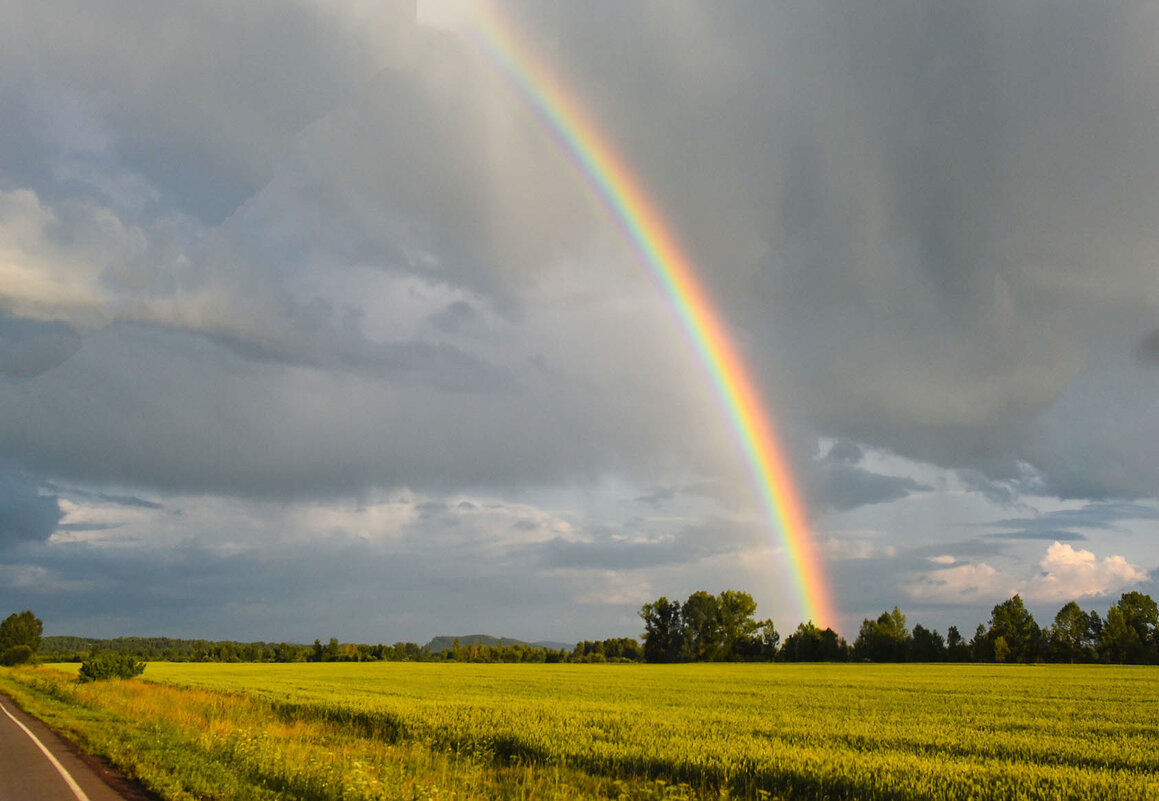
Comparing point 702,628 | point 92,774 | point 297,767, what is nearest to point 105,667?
point 92,774

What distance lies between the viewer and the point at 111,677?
53344 millimetres

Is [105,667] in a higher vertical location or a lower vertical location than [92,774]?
lower

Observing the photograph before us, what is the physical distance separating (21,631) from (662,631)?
133195 mm

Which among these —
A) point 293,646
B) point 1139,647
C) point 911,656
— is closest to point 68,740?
point 911,656

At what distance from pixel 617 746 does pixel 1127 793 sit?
11333 millimetres

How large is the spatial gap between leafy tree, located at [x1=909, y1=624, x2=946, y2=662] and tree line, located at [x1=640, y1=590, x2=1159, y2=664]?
0.18 metres

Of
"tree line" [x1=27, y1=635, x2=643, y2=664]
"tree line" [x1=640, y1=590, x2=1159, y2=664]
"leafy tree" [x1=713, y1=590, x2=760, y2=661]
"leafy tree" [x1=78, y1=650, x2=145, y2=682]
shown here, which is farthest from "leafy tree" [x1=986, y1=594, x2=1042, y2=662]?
"leafy tree" [x1=78, y1=650, x2=145, y2=682]

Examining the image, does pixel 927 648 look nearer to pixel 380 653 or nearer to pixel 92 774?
pixel 380 653

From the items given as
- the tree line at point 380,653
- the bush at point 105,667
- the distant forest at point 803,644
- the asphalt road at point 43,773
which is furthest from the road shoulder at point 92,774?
the tree line at point 380,653

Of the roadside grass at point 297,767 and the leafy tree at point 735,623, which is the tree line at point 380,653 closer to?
the leafy tree at point 735,623

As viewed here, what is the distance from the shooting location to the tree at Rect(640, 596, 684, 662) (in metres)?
154

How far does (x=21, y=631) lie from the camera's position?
151375 mm

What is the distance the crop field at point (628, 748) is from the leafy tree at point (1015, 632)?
4474 inches

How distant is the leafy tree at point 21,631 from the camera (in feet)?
472
